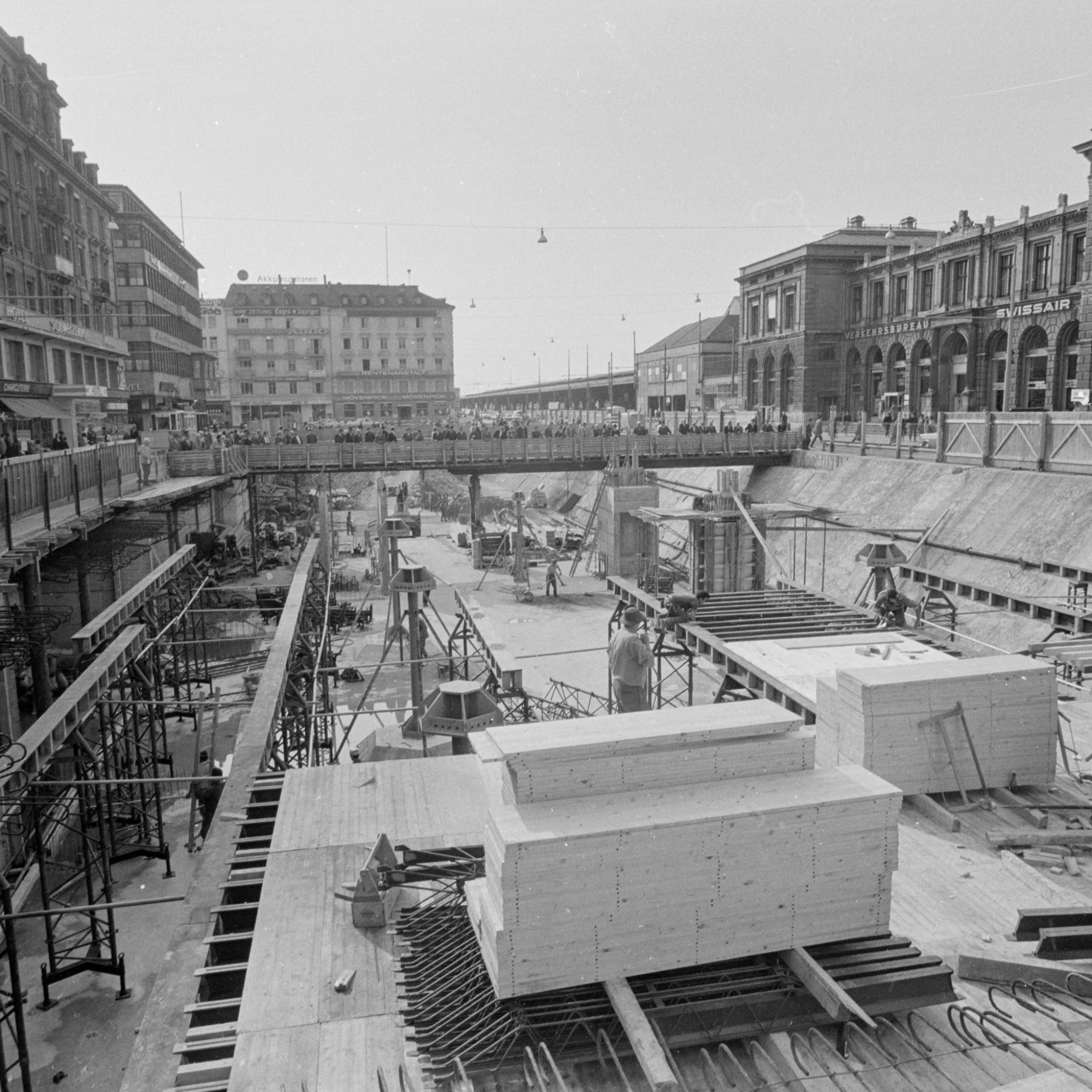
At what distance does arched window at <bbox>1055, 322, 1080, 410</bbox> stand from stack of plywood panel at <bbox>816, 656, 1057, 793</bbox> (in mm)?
39557

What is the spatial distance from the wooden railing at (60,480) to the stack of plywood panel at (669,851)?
13635mm

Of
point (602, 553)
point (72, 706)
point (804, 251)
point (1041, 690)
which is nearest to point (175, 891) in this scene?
point (72, 706)

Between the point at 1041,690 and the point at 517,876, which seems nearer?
the point at 517,876

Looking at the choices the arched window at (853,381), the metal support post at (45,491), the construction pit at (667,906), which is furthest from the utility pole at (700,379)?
the construction pit at (667,906)

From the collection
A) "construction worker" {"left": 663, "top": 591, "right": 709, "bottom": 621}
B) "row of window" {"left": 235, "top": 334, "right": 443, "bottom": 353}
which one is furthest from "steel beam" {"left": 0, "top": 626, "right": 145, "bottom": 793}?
"row of window" {"left": 235, "top": 334, "right": 443, "bottom": 353}

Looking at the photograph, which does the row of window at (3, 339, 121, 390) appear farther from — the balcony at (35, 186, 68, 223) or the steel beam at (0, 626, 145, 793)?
the steel beam at (0, 626, 145, 793)

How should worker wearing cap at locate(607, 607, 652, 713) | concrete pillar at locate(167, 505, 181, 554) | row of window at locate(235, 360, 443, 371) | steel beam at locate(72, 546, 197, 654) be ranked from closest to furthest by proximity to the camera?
worker wearing cap at locate(607, 607, 652, 713), steel beam at locate(72, 546, 197, 654), concrete pillar at locate(167, 505, 181, 554), row of window at locate(235, 360, 443, 371)

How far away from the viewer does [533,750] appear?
5.93m

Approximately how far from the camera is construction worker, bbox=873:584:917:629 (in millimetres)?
14672

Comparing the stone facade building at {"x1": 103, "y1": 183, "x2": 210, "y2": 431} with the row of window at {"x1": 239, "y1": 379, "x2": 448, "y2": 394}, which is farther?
the row of window at {"x1": 239, "y1": 379, "x2": 448, "y2": 394}

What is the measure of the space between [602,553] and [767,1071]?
25.0 metres

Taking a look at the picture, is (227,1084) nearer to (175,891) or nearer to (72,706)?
(72,706)

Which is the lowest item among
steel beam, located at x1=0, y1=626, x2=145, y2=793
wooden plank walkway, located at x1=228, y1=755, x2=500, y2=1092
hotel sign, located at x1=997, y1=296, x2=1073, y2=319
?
steel beam, located at x1=0, y1=626, x2=145, y2=793

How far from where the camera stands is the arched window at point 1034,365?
45781 mm
